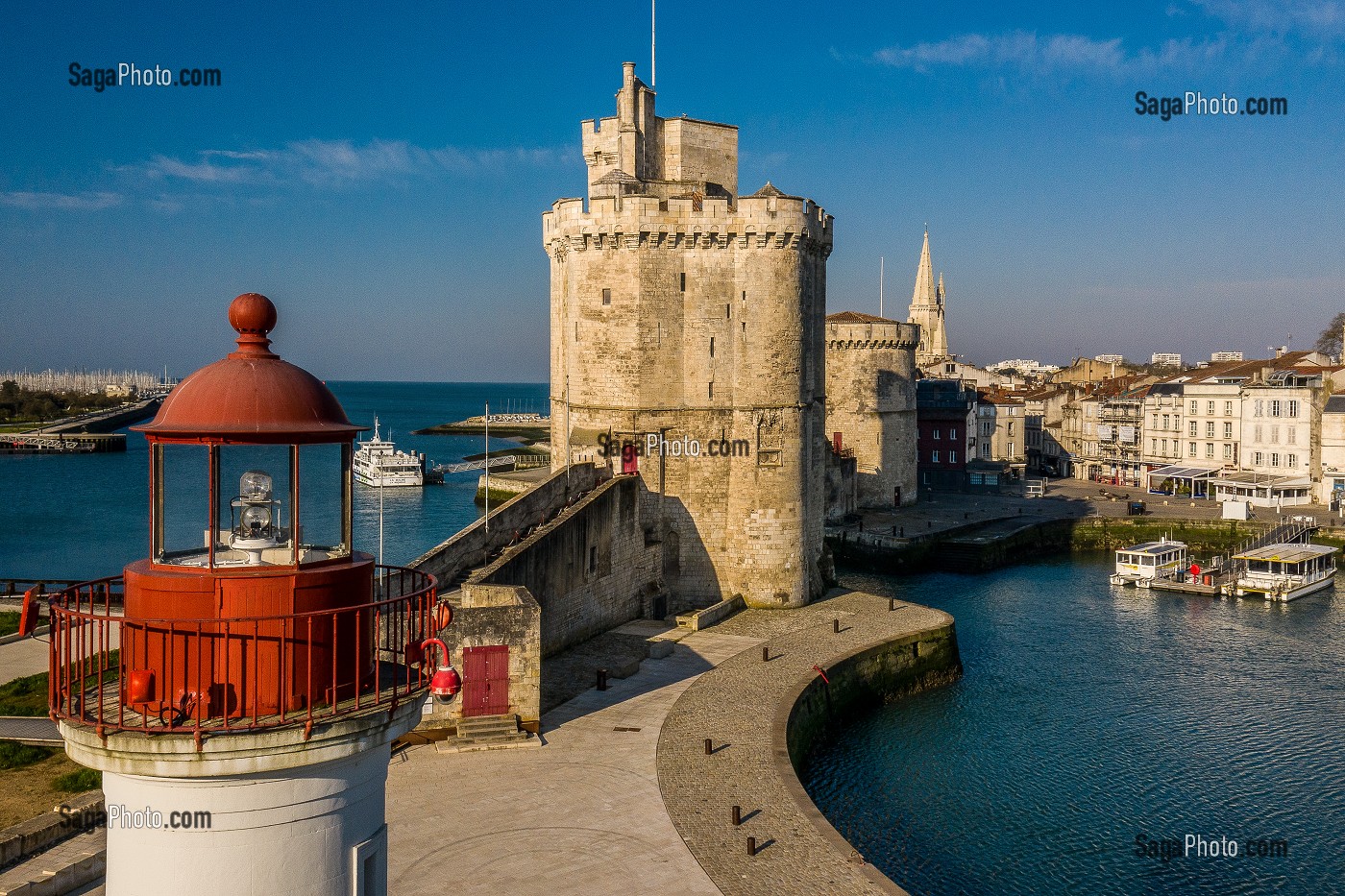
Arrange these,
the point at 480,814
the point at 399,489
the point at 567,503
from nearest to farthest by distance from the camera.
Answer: the point at 480,814 < the point at 567,503 < the point at 399,489

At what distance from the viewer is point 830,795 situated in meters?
20.9

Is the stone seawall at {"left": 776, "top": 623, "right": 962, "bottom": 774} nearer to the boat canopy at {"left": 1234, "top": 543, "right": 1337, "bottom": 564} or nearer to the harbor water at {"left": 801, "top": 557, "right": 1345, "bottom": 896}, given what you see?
the harbor water at {"left": 801, "top": 557, "right": 1345, "bottom": 896}

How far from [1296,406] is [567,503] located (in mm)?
51498

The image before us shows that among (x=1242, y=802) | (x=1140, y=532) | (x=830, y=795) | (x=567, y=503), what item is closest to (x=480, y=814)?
(x=830, y=795)

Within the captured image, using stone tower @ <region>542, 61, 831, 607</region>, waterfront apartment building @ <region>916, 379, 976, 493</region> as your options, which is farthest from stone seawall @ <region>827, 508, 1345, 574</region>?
stone tower @ <region>542, 61, 831, 607</region>

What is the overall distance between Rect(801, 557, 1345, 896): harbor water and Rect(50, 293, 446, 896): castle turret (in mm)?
13244

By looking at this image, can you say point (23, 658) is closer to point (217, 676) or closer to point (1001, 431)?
point (217, 676)

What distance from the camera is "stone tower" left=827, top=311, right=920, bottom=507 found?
56688 mm

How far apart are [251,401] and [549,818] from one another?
1096cm

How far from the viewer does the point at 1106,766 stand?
22.9 m

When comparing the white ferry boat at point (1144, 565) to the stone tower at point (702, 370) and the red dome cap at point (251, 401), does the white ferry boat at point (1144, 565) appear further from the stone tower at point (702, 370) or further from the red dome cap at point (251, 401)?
the red dome cap at point (251, 401)

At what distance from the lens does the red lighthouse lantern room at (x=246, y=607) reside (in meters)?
5.69

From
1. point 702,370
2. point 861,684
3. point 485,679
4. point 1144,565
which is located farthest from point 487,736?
point 1144,565

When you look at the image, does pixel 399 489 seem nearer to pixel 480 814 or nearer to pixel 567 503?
pixel 567 503
